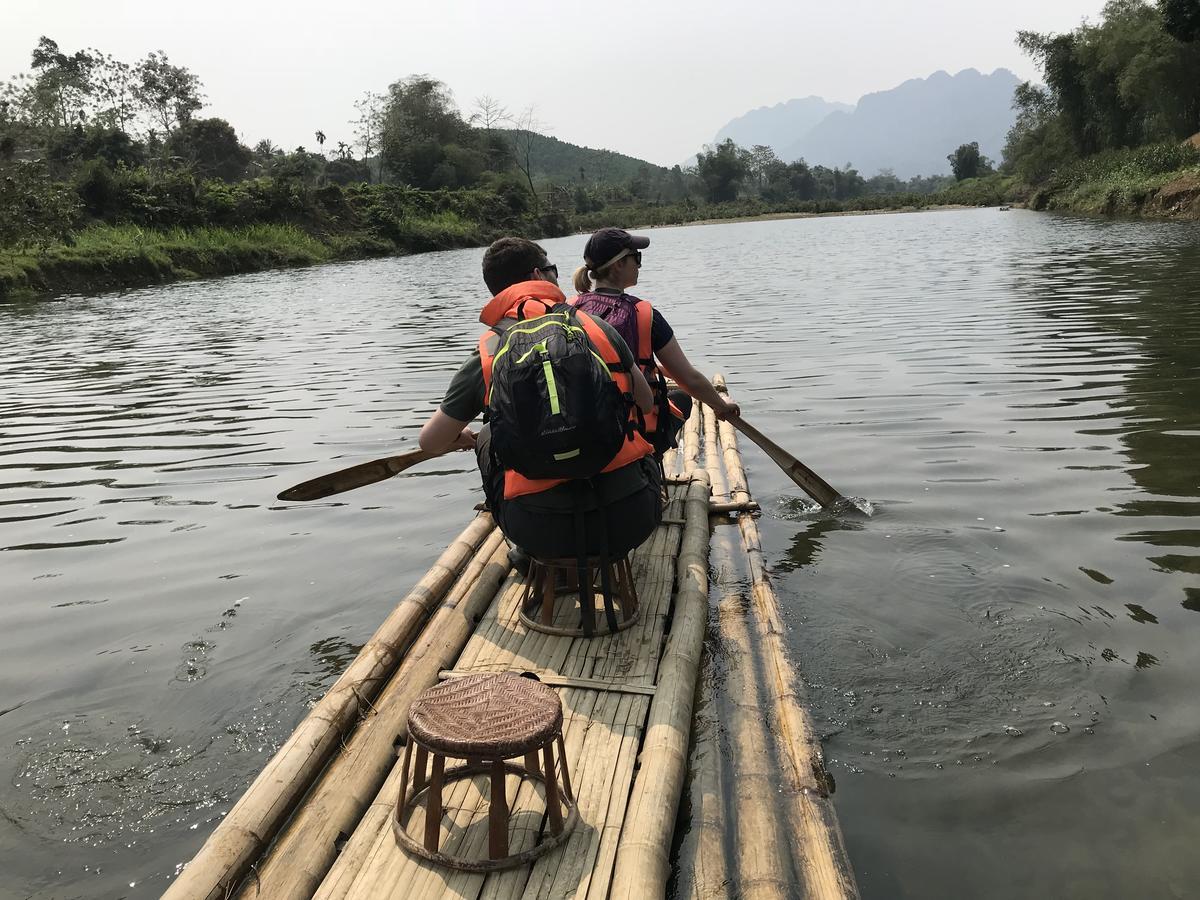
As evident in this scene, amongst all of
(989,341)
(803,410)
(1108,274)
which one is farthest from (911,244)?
(803,410)

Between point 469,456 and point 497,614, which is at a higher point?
point 497,614

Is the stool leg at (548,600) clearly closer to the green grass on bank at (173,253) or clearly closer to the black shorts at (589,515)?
the black shorts at (589,515)

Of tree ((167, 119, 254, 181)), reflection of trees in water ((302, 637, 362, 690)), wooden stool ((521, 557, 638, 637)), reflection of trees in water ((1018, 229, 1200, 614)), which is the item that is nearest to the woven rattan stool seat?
wooden stool ((521, 557, 638, 637))

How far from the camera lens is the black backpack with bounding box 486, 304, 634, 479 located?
2.91m

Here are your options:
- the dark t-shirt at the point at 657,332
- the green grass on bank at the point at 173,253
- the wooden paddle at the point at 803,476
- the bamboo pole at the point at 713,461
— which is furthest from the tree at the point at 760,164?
the dark t-shirt at the point at 657,332

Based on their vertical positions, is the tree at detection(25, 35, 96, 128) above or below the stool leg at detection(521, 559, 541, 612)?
above

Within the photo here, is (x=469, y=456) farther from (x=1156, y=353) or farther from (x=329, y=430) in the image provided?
(x=1156, y=353)

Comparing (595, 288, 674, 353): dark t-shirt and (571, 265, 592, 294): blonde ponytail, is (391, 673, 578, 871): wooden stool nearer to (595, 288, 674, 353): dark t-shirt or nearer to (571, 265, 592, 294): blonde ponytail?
(595, 288, 674, 353): dark t-shirt

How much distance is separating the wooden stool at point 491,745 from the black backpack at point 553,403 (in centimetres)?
82

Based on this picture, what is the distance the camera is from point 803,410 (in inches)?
318

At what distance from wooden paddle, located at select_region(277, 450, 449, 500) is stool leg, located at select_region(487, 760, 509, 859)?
2.58 m

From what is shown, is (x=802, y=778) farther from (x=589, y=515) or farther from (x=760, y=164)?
(x=760, y=164)

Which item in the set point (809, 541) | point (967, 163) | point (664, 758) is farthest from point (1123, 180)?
point (967, 163)

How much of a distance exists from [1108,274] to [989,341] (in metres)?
6.45
